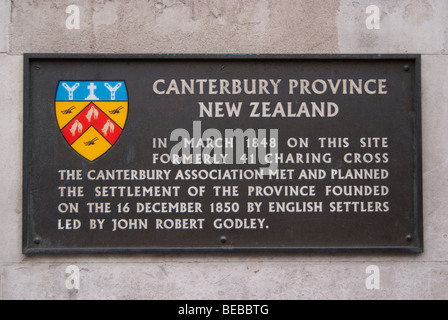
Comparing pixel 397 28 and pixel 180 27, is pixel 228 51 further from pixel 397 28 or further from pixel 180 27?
pixel 397 28

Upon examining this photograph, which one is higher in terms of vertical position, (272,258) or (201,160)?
(201,160)

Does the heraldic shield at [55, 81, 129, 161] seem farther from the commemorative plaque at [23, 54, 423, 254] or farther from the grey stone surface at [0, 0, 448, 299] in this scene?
the grey stone surface at [0, 0, 448, 299]

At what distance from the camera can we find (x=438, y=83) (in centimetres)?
451

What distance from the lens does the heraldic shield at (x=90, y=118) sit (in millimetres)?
4477

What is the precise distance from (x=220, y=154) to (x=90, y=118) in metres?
0.97

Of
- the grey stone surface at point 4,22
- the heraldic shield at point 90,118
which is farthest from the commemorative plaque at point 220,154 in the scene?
the grey stone surface at point 4,22

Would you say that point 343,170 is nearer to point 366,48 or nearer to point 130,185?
point 366,48

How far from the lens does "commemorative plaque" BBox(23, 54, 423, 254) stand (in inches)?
175

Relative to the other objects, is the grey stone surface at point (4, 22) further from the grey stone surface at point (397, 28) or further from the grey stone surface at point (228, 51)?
the grey stone surface at point (397, 28)

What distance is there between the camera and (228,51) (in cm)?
452

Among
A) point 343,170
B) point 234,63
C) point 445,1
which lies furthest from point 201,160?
point 445,1

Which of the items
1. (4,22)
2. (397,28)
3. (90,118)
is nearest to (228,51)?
(90,118)

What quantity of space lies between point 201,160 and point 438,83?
5.93 feet
